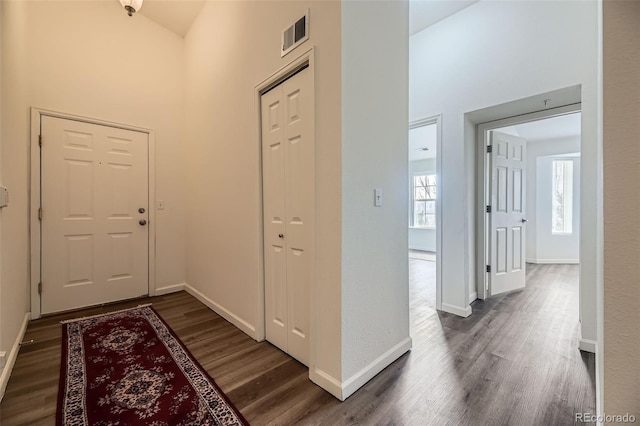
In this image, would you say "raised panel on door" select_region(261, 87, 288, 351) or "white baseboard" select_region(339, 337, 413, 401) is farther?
"raised panel on door" select_region(261, 87, 288, 351)

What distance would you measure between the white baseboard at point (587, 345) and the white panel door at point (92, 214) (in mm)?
4348

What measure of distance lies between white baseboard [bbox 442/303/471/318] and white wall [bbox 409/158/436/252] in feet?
13.8

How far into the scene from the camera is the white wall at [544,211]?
5.00m

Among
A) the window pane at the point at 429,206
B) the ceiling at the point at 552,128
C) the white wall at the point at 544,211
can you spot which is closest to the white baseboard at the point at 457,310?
the ceiling at the point at 552,128

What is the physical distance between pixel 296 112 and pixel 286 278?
3.92 feet

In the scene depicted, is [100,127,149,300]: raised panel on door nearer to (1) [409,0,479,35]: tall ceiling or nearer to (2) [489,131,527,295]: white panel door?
(1) [409,0,479,35]: tall ceiling

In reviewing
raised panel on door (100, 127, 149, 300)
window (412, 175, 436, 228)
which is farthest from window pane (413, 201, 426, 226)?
raised panel on door (100, 127, 149, 300)

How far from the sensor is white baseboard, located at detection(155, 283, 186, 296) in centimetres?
327

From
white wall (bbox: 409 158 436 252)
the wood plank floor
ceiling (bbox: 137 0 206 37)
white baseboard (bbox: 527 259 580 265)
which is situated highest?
ceiling (bbox: 137 0 206 37)
